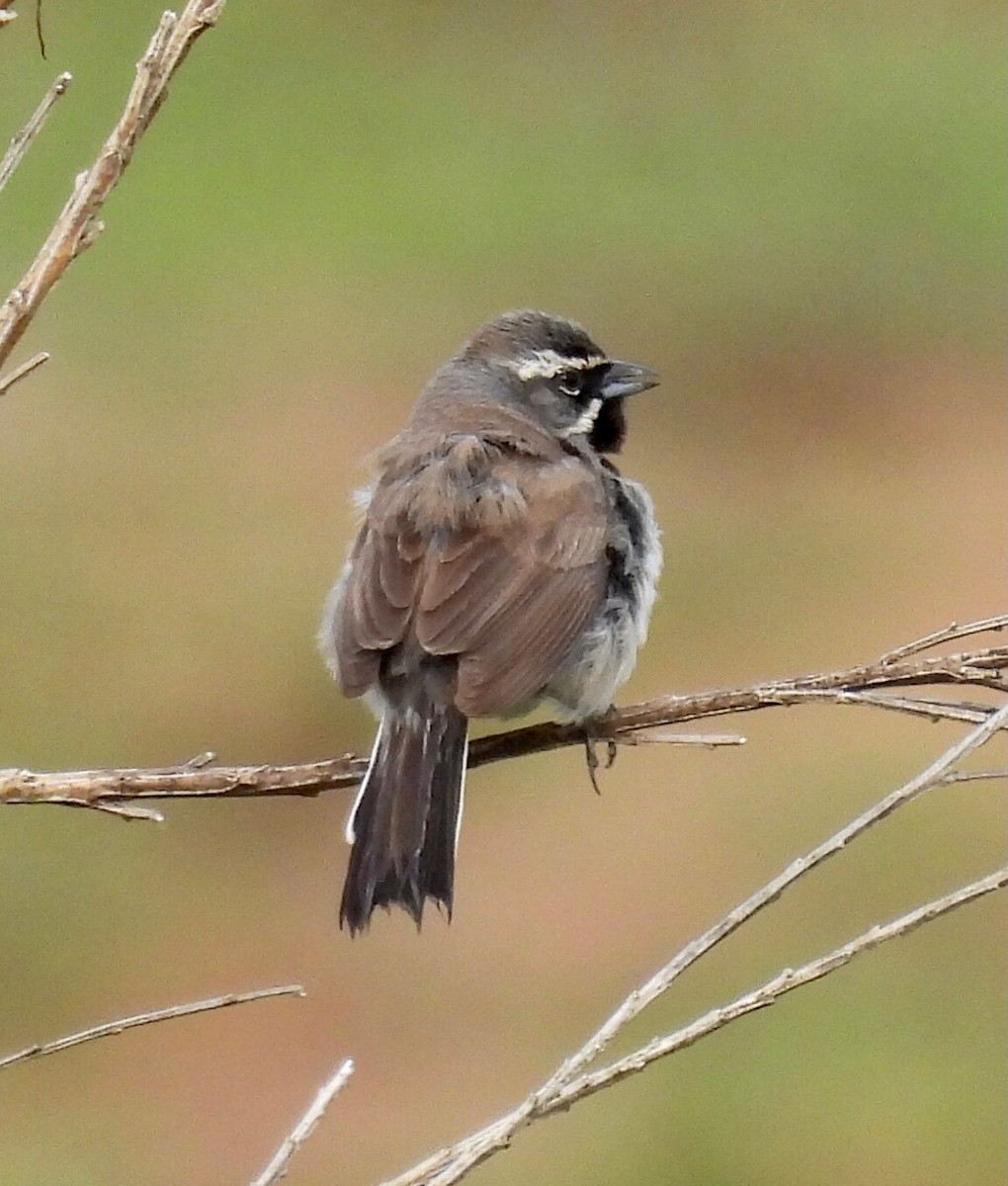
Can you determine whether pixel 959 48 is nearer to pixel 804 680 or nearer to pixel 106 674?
pixel 106 674

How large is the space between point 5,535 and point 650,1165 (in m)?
6.63

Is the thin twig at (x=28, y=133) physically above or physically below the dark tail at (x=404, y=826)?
above

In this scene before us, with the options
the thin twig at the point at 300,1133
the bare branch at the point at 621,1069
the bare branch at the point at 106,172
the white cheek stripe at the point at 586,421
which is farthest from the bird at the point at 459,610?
the bare branch at the point at 106,172

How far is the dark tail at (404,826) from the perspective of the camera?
504 cm

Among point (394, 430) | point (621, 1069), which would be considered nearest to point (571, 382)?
point (621, 1069)

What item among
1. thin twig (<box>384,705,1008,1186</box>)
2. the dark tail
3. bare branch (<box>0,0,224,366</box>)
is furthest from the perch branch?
bare branch (<box>0,0,224,366</box>)

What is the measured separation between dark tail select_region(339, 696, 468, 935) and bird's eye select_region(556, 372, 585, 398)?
1760 mm

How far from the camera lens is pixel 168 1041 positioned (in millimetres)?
10406

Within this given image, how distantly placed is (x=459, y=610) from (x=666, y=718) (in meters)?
0.86

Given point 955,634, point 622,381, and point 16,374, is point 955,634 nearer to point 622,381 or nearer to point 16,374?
point 16,374

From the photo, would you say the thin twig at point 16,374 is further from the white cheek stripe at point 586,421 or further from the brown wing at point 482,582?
the white cheek stripe at point 586,421

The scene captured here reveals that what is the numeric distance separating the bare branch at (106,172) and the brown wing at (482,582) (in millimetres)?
2024

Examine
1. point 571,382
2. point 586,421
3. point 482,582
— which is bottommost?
point 482,582

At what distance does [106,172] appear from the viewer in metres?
3.62
